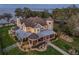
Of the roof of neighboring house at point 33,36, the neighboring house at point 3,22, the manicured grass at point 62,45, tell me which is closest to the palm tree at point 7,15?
the neighboring house at point 3,22

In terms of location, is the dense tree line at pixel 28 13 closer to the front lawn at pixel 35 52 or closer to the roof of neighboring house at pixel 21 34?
the roof of neighboring house at pixel 21 34

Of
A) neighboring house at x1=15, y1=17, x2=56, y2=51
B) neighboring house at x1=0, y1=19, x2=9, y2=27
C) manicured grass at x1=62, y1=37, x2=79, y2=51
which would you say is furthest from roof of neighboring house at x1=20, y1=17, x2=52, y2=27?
manicured grass at x1=62, y1=37, x2=79, y2=51

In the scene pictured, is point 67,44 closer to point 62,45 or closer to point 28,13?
point 62,45

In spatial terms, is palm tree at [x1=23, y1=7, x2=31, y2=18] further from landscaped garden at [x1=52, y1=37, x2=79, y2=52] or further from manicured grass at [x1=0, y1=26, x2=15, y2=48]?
landscaped garden at [x1=52, y1=37, x2=79, y2=52]

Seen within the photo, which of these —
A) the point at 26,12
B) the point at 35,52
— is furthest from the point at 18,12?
the point at 35,52

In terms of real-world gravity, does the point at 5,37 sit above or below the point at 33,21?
below
